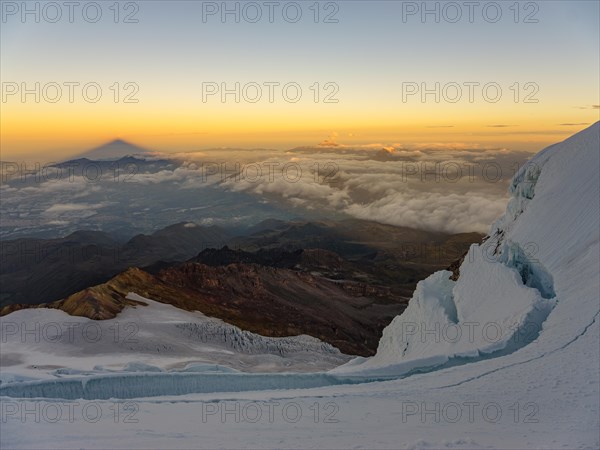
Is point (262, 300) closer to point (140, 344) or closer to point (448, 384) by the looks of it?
point (140, 344)

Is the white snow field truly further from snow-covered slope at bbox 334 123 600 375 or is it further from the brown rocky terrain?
the brown rocky terrain

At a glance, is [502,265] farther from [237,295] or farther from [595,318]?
[237,295]

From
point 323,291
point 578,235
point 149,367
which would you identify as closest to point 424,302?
point 578,235

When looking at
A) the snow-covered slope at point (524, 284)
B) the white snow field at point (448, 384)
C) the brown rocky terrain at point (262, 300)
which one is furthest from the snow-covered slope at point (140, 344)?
the white snow field at point (448, 384)

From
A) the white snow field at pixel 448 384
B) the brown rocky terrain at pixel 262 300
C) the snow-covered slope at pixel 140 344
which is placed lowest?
the brown rocky terrain at pixel 262 300

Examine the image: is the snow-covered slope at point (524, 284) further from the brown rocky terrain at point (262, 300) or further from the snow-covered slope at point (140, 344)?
the brown rocky terrain at point (262, 300)
